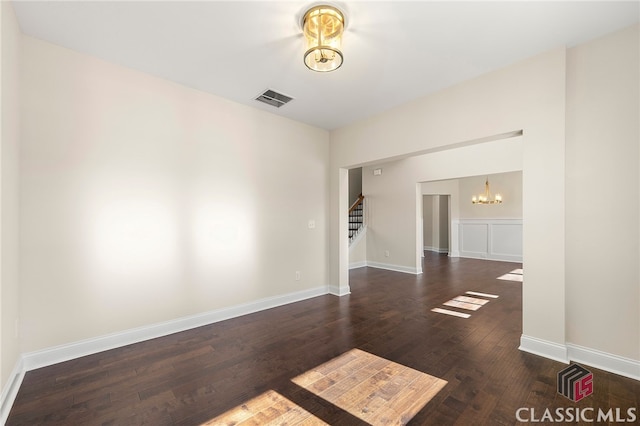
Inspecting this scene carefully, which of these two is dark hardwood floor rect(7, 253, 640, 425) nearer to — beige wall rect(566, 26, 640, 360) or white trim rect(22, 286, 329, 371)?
white trim rect(22, 286, 329, 371)

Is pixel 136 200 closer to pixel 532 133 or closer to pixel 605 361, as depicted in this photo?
pixel 532 133

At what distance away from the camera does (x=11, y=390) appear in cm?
208

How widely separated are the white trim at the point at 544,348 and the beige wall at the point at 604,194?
0.17 m

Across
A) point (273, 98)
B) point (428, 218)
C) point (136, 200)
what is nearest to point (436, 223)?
point (428, 218)

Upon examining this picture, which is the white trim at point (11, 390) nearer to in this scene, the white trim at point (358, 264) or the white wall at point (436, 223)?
the white trim at point (358, 264)

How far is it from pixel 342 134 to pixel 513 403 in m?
4.11

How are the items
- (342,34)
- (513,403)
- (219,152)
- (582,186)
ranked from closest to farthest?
(513,403)
(342,34)
(582,186)
(219,152)

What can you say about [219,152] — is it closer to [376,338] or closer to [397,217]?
[376,338]

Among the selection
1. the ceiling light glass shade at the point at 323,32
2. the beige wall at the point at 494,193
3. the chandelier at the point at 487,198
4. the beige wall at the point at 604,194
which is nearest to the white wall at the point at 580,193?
the beige wall at the point at 604,194

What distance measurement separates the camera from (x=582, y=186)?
2570 mm

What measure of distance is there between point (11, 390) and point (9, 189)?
1.52 m

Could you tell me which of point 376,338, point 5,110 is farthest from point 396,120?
point 5,110

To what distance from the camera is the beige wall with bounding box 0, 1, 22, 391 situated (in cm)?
198

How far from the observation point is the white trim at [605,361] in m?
2.30
